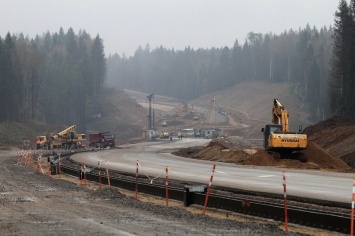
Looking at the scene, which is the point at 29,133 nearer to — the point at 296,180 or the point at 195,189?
the point at 296,180

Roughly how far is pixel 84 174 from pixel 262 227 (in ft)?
60.3

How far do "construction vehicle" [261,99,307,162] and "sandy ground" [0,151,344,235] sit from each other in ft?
68.8

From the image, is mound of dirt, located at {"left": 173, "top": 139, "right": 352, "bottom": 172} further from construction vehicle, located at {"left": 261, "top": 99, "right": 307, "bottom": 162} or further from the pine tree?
the pine tree

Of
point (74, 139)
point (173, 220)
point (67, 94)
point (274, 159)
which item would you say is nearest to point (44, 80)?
point (67, 94)

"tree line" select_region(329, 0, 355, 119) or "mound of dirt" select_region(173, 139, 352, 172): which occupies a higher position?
"tree line" select_region(329, 0, 355, 119)

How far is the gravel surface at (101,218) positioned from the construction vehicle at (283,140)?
71.7ft

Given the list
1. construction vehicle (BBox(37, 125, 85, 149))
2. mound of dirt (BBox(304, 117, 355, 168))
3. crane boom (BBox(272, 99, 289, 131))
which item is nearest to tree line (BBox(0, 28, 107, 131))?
construction vehicle (BBox(37, 125, 85, 149))

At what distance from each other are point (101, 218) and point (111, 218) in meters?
Answer: 0.28

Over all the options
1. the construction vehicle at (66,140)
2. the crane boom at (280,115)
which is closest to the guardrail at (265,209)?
the crane boom at (280,115)

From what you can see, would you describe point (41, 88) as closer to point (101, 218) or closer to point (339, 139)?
point (339, 139)

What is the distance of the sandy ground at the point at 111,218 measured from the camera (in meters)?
13.9

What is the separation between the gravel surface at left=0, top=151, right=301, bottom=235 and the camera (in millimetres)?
13859

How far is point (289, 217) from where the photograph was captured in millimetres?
15453

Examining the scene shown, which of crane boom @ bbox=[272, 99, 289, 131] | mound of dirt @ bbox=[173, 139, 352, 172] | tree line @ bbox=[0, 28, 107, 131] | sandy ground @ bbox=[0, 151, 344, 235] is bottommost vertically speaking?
mound of dirt @ bbox=[173, 139, 352, 172]
